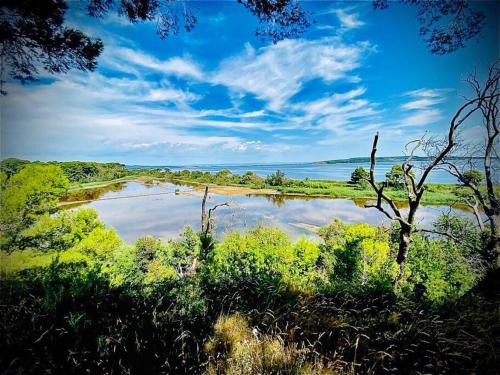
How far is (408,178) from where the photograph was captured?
30.1 feet

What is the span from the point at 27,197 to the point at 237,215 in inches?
Result: 1381

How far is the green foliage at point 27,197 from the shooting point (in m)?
14.3

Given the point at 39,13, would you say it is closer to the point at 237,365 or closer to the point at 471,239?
the point at 237,365

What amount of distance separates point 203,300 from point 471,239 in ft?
54.7

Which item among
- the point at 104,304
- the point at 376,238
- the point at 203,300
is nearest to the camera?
the point at 104,304

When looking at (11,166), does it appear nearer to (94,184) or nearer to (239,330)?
(239,330)

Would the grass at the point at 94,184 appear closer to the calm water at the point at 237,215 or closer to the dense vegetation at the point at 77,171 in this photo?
the dense vegetation at the point at 77,171

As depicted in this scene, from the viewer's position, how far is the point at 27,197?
15594mm

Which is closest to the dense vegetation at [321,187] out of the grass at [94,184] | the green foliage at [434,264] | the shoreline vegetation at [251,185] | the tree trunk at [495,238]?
the shoreline vegetation at [251,185]

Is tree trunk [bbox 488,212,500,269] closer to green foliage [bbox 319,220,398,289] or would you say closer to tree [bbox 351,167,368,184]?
green foliage [bbox 319,220,398,289]

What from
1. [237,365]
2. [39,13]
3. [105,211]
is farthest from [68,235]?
[105,211]

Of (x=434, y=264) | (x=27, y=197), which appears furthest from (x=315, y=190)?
(x=27, y=197)

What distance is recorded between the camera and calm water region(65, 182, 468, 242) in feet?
130

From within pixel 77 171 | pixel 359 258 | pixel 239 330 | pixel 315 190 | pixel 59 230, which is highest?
pixel 77 171
